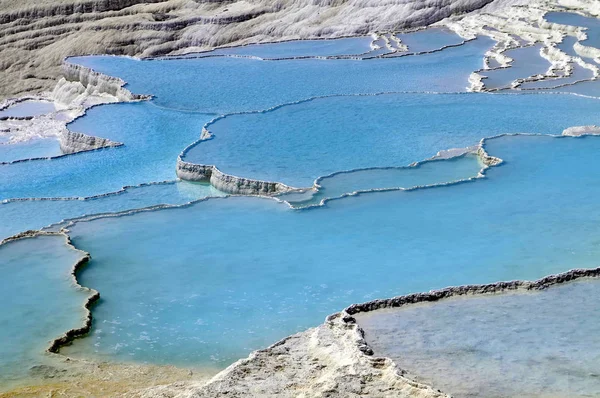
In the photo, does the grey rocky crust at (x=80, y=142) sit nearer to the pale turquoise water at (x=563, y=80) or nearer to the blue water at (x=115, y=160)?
the blue water at (x=115, y=160)

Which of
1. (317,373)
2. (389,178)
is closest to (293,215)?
(389,178)

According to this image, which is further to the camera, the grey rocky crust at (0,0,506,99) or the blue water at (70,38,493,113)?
the grey rocky crust at (0,0,506,99)

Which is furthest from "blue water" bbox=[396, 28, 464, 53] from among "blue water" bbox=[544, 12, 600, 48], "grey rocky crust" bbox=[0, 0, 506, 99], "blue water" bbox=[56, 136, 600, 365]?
"blue water" bbox=[56, 136, 600, 365]

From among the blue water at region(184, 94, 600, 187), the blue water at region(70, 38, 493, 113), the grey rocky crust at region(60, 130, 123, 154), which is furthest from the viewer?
the blue water at region(70, 38, 493, 113)

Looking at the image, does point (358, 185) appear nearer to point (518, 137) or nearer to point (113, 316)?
point (518, 137)

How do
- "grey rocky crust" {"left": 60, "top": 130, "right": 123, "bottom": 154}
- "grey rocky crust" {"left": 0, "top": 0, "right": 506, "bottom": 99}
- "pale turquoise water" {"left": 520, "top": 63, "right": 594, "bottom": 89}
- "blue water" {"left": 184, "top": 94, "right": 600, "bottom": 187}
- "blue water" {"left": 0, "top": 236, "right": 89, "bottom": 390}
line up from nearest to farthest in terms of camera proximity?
"blue water" {"left": 0, "top": 236, "right": 89, "bottom": 390} < "blue water" {"left": 184, "top": 94, "right": 600, "bottom": 187} < "grey rocky crust" {"left": 60, "top": 130, "right": 123, "bottom": 154} < "pale turquoise water" {"left": 520, "top": 63, "right": 594, "bottom": 89} < "grey rocky crust" {"left": 0, "top": 0, "right": 506, "bottom": 99}

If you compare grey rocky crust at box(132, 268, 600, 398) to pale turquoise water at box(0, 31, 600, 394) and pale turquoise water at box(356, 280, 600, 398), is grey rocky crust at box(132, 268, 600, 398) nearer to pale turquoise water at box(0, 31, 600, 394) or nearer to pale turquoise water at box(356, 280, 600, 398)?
pale turquoise water at box(356, 280, 600, 398)
